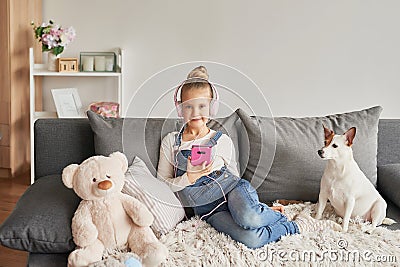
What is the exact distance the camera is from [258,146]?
248 centimetres

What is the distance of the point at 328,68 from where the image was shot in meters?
4.22

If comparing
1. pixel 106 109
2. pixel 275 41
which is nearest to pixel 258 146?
pixel 106 109

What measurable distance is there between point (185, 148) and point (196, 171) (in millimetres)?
91

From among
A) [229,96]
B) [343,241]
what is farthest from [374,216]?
[229,96]

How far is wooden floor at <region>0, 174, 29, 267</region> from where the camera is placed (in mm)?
2754

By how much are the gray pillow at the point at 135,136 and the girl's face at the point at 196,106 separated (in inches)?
5.8

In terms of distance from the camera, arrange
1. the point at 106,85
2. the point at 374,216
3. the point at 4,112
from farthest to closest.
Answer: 1. the point at 106,85
2. the point at 4,112
3. the point at 374,216

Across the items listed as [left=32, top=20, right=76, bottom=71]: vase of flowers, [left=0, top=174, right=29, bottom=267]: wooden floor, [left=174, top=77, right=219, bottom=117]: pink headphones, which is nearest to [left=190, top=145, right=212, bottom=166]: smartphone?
[left=174, top=77, right=219, bottom=117]: pink headphones

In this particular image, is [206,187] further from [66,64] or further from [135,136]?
[66,64]

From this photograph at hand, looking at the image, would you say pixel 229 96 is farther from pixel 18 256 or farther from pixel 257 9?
pixel 257 9

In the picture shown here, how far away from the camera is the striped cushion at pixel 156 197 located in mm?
2110

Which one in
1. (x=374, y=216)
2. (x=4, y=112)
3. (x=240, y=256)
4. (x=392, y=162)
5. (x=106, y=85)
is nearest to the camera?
(x=240, y=256)

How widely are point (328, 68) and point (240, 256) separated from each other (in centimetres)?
253
